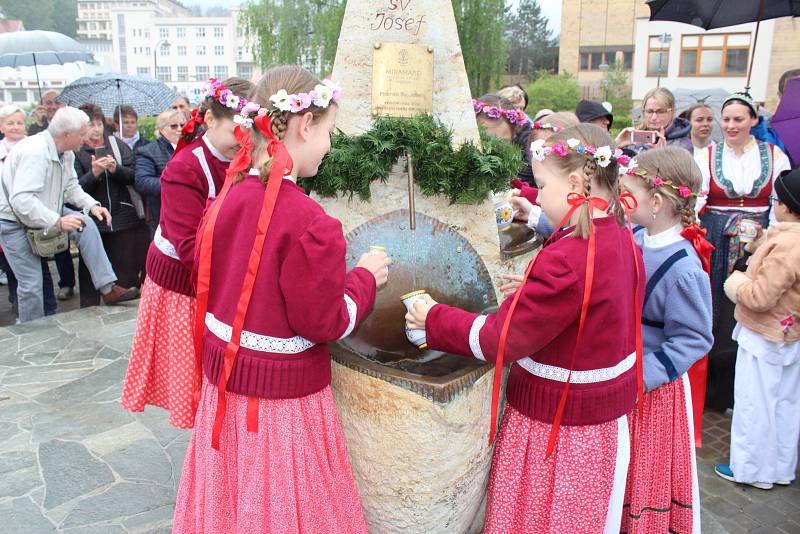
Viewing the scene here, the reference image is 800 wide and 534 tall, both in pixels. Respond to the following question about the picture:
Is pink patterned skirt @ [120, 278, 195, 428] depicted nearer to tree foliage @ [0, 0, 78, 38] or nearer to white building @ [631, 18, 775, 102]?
white building @ [631, 18, 775, 102]

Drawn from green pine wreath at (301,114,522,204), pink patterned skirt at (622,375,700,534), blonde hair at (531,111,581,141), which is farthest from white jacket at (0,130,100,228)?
pink patterned skirt at (622,375,700,534)

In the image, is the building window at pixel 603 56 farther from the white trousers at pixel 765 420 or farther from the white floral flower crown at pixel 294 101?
the white floral flower crown at pixel 294 101

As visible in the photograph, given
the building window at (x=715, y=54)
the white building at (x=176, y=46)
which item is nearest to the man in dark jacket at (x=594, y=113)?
the building window at (x=715, y=54)

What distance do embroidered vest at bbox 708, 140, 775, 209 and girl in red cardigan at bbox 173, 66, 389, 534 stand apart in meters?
3.41

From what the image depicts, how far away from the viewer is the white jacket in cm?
549

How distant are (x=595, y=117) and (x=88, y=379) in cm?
458

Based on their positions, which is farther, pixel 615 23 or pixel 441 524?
pixel 615 23

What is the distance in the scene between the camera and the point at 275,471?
6.64 ft

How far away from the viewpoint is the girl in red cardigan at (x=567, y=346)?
2.02 metres

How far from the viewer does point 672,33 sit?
1346 inches

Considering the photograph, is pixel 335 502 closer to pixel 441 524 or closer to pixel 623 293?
pixel 441 524

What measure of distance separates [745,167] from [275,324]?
13.0 feet

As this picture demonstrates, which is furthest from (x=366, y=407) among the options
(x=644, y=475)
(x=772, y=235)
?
(x=772, y=235)

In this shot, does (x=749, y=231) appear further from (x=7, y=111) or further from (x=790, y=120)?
(x=7, y=111)
